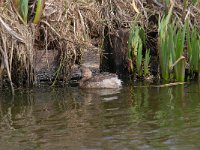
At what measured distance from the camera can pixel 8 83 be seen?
26.2 ft

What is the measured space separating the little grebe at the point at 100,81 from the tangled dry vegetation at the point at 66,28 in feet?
1.16

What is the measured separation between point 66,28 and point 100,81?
40.0 inches

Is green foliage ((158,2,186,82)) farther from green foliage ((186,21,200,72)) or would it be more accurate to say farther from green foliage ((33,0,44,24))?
green foliage ((33,0,44,24))

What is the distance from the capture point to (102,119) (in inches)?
233

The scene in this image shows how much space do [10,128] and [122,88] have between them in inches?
106

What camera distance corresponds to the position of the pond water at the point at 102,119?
493 cm

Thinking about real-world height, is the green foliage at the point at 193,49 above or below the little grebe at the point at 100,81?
above

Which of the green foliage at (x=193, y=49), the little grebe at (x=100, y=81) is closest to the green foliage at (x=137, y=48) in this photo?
the little grebe at (x=100, y=81)

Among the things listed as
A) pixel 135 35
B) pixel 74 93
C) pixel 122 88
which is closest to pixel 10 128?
pixel 74 93

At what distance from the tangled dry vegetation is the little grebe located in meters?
0.35

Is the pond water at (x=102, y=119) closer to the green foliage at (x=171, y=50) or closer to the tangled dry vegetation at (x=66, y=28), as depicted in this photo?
the green foliage at (x=171, y=50)

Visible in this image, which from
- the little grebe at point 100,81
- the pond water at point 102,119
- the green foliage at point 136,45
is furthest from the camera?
the green foliage at point 136,45

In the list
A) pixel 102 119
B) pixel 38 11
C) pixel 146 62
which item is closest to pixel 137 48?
pixel 146 62

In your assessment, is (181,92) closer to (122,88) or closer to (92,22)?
(122,88)
